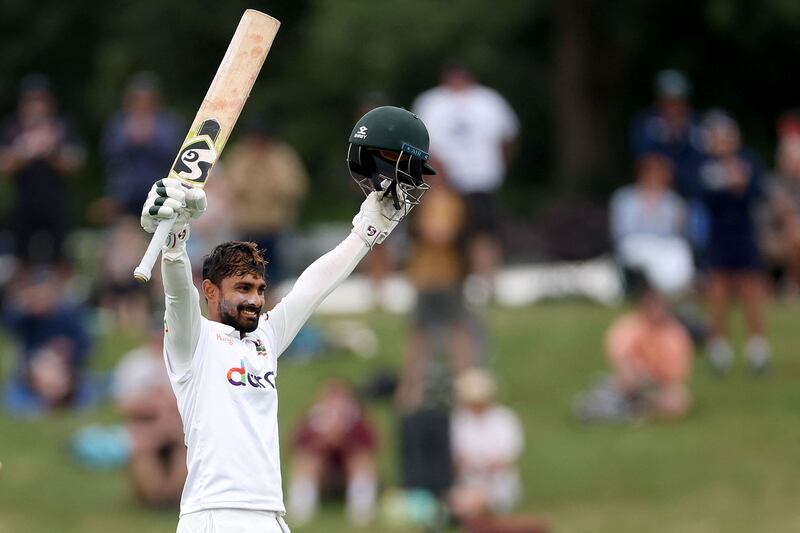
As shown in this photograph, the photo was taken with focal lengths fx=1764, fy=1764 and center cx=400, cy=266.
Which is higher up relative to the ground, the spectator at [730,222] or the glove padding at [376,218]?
the spectator at [730,222]

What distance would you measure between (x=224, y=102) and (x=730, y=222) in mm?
9158

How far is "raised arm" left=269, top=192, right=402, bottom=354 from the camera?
634cm

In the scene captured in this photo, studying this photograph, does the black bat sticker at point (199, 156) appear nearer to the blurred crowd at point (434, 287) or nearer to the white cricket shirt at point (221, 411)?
the white cricket shirt at point (221, 411)

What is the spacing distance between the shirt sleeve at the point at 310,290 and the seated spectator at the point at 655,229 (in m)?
8.48

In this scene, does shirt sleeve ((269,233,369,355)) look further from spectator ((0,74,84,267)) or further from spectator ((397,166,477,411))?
spectator ((0,74,84,267))

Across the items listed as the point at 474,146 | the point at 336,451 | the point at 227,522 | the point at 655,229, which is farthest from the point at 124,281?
the point at 227,522

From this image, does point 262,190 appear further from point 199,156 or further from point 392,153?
point 199,156

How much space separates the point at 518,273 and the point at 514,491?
8.65m

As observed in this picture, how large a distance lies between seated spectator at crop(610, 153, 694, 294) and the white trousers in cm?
913

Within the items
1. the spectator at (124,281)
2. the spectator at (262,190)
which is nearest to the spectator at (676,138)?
the spectator at (262,190)

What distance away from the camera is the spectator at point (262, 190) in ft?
50.1

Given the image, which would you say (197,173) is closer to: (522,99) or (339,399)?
(339,399)

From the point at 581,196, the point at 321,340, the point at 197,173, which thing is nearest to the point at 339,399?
the point at 321,340

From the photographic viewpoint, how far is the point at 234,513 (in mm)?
5898
